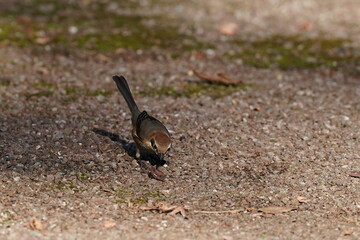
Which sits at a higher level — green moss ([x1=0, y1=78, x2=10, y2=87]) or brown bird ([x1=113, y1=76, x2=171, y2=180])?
brown bird ([x1=113, y1=76, x2=171, y2=180])

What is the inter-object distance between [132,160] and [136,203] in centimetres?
103

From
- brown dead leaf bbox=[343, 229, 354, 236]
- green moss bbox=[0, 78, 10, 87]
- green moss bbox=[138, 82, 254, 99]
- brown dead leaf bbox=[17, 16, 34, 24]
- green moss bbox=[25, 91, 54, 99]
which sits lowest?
green moss bbox=[138, 82, 254, 99]

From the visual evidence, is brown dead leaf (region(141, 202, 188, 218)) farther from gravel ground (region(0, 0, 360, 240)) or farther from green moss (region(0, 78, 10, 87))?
green moss (region(0, 78, 10, 87))

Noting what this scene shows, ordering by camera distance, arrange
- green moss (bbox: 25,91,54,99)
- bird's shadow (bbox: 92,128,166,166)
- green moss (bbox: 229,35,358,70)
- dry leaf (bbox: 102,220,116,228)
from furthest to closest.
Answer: green moss (bbox: 229,35,358,70), green moss (bbox: 25,91,54,99), bird's shadow (bbox: 92,128,166,166), dry leaf (bbox: 102,220,116,228)

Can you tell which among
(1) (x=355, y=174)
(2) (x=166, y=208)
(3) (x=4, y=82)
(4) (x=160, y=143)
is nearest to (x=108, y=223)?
(2) (x=166, y=208)

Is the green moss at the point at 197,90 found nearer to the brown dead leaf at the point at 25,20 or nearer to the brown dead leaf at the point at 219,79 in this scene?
the brown dead leaf at the point at 219,79

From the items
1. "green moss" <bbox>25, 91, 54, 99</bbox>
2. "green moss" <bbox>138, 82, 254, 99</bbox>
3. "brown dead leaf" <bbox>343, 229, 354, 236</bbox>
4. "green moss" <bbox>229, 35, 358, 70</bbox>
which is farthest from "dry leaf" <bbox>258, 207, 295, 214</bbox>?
"green moss" <bbox>229, 35, 358, 70</bbox>

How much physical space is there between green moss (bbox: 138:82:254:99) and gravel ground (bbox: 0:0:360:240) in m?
0.15

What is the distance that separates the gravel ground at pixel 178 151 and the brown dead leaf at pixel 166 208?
0.19 ft

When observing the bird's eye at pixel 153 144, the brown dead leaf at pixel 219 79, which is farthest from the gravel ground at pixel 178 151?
the bird's eye at pixel 153 144

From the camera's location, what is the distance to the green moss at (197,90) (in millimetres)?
9250

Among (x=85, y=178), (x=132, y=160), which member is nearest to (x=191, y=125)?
(x=132, y=160)

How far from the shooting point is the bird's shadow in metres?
6.78

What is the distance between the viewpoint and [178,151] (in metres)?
7.09
